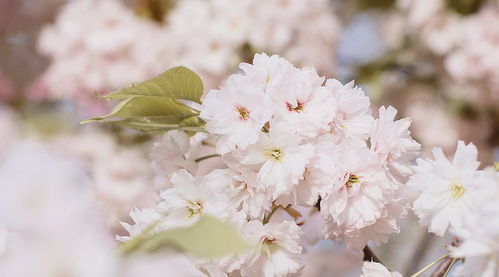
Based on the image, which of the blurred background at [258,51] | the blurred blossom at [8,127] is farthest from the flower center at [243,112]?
the blurred blossom at [8,127]

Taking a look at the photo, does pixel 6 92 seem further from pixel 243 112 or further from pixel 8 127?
pixel 243 112

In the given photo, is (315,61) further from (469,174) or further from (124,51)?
(469,174)

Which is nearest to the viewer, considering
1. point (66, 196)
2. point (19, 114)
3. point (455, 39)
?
point (66, 196)

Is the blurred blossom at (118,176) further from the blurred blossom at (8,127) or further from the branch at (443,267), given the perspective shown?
the branch at (443,267)

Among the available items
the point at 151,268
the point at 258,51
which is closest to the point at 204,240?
the point at 151,268

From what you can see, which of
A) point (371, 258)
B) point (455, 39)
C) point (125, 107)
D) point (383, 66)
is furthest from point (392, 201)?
point (383, 66)

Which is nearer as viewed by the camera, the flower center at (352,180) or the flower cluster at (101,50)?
the flower center at (352,180)

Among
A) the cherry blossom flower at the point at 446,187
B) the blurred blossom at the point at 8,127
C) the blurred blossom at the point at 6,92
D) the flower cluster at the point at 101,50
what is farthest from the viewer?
the blurred blossom at the point at 6,92

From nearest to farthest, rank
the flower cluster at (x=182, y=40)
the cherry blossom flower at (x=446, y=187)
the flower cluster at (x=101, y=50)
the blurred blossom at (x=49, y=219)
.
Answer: the blurred blossom at (x=49, y=219) < the cherry blossom flower at (x=446, y=187) < the flower cluster at (x=182, y=40) < the flower cluster at (x=101, y=50)
